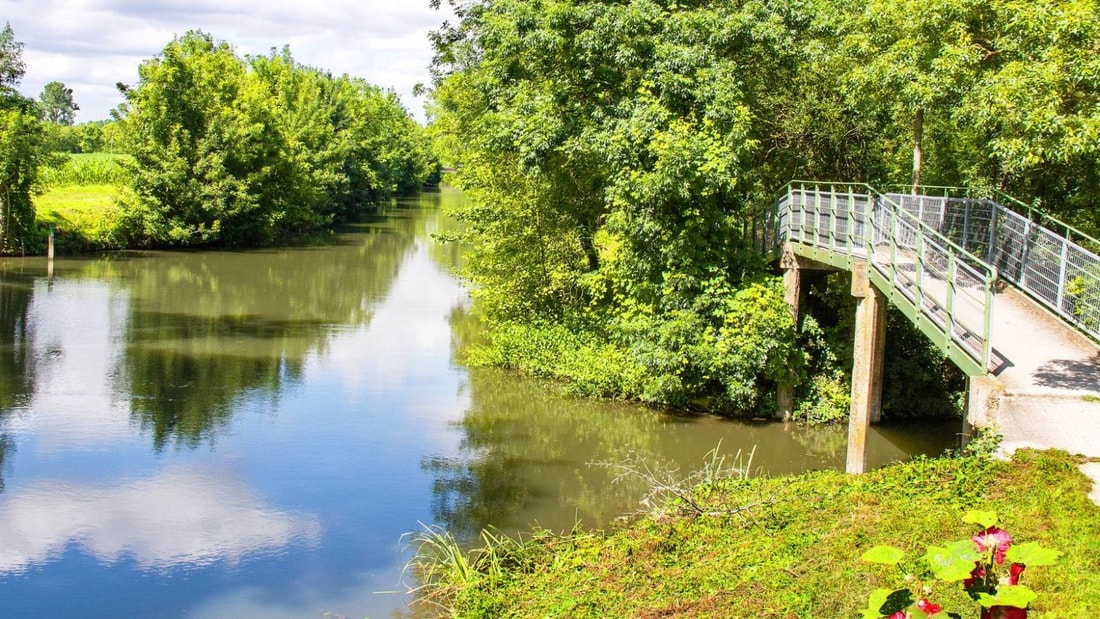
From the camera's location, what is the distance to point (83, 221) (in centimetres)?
4359

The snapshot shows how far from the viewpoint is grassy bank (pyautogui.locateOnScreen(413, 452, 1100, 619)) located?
28.3ft

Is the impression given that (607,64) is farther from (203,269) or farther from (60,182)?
(60,182)

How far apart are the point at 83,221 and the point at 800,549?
4157 centimetres

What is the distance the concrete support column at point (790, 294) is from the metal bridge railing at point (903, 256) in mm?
388

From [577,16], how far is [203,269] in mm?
25247

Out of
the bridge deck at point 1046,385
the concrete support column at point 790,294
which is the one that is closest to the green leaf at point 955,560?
the bridge deck at point 1046,385

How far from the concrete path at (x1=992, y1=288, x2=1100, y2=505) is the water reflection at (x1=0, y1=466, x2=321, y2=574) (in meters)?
9.22

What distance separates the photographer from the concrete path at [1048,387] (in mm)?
11273

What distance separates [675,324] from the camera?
18875mm

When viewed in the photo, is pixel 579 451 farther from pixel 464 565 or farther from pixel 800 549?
pixel 800 549

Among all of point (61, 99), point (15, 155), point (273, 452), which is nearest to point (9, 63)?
point (15, 155)

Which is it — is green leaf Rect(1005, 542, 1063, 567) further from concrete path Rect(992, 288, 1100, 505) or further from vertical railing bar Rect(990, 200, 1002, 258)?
vertical railing bar Rect(990, 200, 1002, 258)

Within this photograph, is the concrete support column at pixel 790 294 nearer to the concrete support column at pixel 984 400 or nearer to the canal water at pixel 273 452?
the canal water at pixel 273 452

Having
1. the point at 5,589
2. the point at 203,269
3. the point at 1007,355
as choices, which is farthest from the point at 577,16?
the point at 203,269
